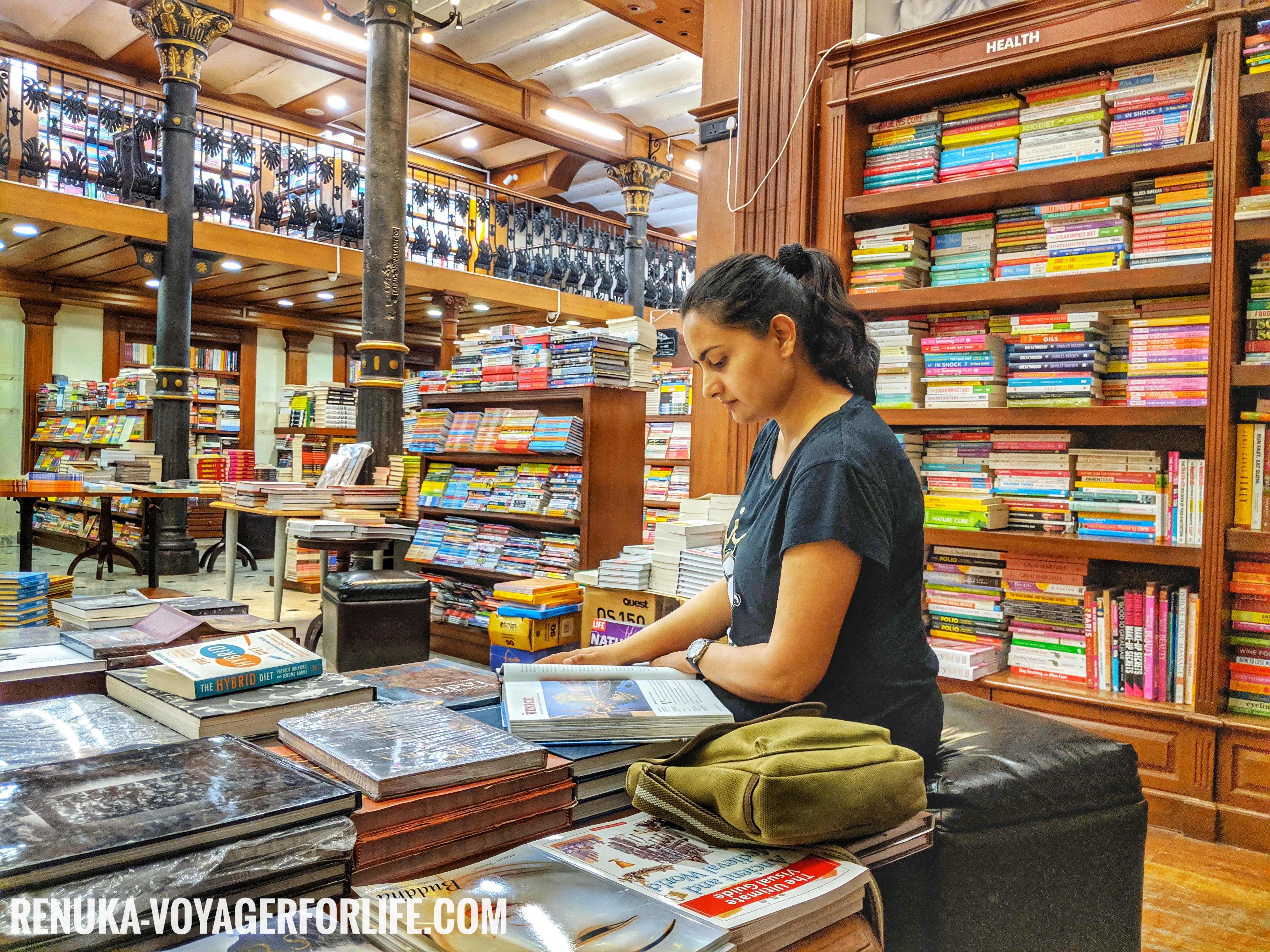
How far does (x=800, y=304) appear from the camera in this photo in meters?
1.41

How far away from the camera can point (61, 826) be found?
708 mm

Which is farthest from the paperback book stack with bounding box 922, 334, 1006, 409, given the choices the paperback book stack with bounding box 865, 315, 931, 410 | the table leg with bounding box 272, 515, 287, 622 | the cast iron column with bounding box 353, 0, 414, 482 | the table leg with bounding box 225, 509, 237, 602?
the table leg with bounding box 225, 509, 237, 602

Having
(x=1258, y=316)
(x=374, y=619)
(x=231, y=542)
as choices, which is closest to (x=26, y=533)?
(x=231, y=542)

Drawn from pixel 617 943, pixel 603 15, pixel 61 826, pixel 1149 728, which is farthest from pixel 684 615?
pixel 603 15

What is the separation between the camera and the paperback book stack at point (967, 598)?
3.07 meters

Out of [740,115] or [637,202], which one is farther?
[637,202]

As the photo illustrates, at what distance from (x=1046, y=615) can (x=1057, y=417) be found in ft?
2.28

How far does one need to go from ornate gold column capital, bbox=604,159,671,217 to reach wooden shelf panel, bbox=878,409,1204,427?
27.7 feet

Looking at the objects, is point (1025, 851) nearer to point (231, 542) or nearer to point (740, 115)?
point (740, 115)

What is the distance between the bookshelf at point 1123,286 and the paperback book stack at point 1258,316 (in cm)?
3

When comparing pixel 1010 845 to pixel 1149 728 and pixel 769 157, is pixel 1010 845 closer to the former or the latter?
pixel 1149 728

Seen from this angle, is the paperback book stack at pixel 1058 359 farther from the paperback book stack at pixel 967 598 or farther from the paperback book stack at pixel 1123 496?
the paperback book stack at pixel 967 598

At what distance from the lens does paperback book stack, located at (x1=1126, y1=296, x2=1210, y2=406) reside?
8.73ft

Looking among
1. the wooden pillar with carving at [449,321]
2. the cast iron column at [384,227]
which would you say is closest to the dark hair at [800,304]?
the cast iron column at [384,227]
